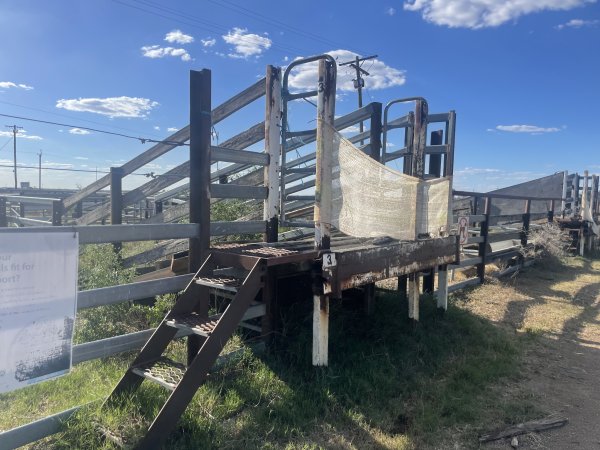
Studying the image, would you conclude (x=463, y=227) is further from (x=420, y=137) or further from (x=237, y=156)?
(x=237, y=156)

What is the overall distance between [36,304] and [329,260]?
219 centimetres

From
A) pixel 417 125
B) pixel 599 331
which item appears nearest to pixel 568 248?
pixel 599 331

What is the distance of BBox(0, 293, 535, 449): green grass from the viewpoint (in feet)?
9.95

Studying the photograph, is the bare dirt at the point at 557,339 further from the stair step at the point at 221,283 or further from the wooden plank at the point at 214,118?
the wooden plank at the point at 214,118

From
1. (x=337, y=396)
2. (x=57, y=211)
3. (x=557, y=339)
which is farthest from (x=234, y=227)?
(x=557, y=339)

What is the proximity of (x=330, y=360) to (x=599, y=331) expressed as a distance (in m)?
4.62

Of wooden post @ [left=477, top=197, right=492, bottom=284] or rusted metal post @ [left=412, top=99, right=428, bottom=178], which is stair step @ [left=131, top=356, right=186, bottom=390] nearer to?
rusted metal post @ [left=412, top=99, right=428, bottom=178]

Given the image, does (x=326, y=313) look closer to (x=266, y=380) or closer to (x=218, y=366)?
(x=266, y=380)

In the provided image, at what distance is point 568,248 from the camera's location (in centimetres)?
1304

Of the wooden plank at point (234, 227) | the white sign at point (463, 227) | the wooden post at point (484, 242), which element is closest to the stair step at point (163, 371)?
the wooden plank at point (234, 227)

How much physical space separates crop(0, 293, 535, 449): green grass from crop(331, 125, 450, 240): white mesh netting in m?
1.10

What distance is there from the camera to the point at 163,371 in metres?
3.11

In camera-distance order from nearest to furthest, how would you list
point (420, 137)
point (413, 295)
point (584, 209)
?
point (413, 295) → point (420, 137) → point (584, 209)

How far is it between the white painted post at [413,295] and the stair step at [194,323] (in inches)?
107
